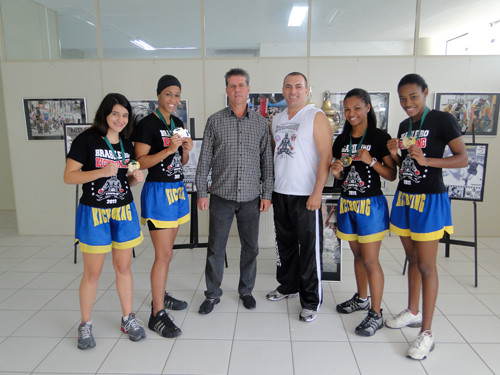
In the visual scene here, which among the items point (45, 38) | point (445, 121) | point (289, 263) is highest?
point (45, 38)

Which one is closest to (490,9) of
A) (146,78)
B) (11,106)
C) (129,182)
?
(146,78)

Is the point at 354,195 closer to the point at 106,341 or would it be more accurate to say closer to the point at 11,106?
the point at 106,341

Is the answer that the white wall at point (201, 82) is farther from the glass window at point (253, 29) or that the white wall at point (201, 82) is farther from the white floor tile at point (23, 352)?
the white floor tile at point (23, 352)

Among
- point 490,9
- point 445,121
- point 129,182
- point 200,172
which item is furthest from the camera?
point 490,9

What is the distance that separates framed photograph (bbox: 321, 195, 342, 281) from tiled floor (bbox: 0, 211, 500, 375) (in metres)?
0.14

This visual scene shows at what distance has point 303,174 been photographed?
8.47 feet

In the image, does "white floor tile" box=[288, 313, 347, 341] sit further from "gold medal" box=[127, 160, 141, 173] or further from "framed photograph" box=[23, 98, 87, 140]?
"framed photograph" box=[23, 98, 87, 140]

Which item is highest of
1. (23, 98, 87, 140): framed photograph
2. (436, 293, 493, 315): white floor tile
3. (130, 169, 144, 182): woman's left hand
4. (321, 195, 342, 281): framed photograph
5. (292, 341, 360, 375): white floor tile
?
(23, 98, 87, 140): framed photograph

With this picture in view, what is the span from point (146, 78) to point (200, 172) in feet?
8.11

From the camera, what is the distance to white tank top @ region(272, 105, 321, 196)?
255cm

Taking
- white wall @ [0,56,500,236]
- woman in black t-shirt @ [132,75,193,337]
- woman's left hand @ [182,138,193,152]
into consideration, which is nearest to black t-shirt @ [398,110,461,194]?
woman's left hand @ [182,138,193,152]

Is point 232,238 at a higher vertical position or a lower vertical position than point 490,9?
lower

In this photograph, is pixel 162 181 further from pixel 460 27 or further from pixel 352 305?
pixel 460 27

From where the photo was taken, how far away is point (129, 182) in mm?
2426
